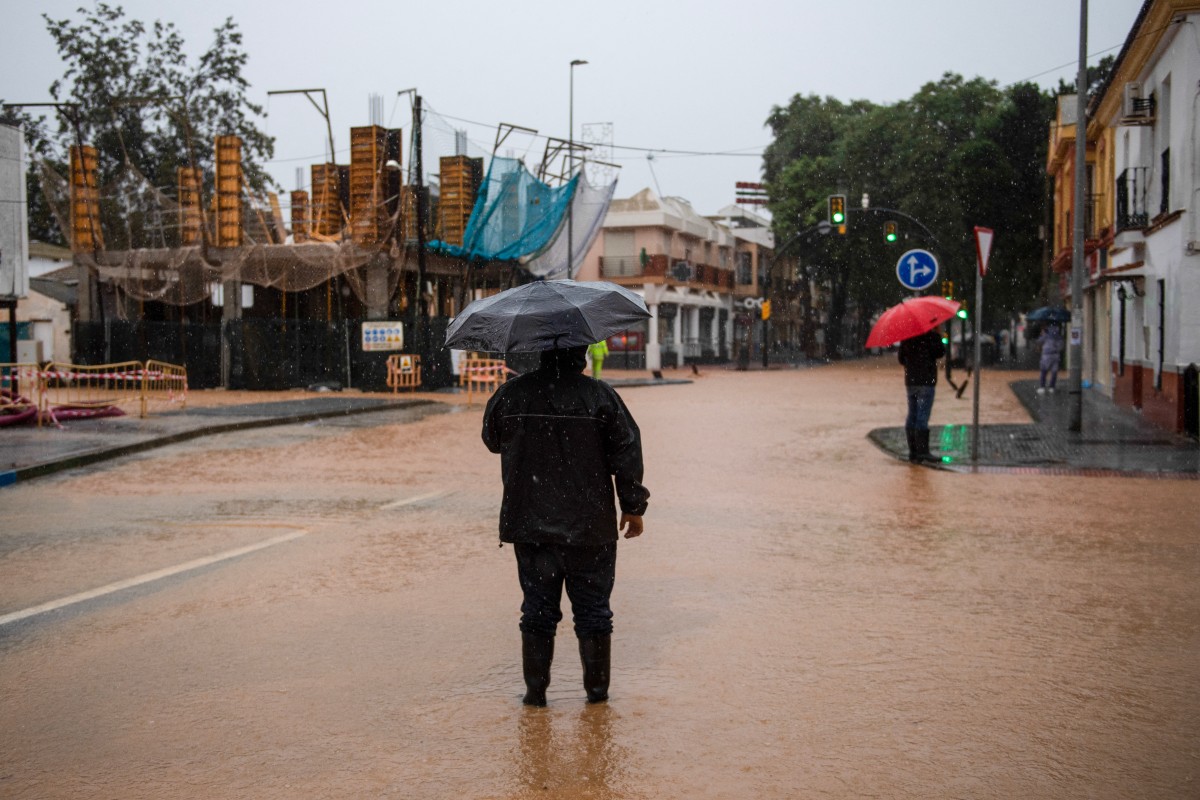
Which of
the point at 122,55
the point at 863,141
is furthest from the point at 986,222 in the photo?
the point at 122,55

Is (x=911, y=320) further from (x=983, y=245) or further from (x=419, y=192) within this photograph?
(x=419, y=192)

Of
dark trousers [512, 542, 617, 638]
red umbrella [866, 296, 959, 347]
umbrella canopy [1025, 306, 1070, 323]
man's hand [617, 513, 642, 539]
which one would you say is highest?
umbrella canopy [1025, 306, 1070, 323]

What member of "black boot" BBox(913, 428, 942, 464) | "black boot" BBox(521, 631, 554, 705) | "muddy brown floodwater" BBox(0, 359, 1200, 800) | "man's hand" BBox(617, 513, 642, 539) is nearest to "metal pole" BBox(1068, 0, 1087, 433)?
"black boot" BBox(913, 428, 942, 464)

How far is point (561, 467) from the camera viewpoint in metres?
4.54

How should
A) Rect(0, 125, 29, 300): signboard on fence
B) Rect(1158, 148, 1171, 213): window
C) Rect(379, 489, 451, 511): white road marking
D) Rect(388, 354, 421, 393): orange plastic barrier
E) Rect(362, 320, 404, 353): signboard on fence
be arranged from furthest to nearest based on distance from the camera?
Rect(362, 320, 404, 353): signboard on fence → Rect(388, 354, 421, 393): orange plastic barrier → Rect(0, 125, 29, 300): signboard on fence → Rect(1158, 148, 1171, 213): window → Rect(379, 489, 451, 511): white road marking

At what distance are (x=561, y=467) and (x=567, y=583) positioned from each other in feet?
1.53

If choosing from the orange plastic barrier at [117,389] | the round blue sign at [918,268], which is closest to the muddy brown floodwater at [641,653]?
the round blue sign at [918,268]

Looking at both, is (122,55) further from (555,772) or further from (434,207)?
(555,772)

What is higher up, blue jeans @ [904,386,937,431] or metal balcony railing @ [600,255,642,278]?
metal balcony railing @ [600,255,642,278]

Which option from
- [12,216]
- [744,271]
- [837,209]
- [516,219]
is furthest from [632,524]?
[744,271]

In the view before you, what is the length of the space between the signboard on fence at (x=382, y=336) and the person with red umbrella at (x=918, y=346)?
59.0ft

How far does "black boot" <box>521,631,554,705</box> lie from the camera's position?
4570 millimetres

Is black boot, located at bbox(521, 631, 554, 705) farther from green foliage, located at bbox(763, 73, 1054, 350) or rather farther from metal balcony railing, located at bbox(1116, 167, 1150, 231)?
green foliage, located at bbox(763, 73, 1054, 350)

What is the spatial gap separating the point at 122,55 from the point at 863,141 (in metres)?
32.3
